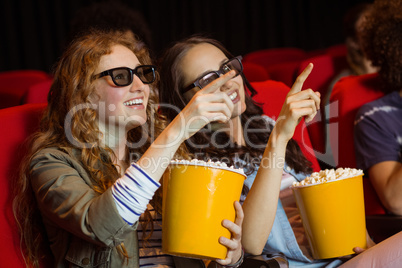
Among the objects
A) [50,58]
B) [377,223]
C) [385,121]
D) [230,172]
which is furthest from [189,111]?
[50,58]

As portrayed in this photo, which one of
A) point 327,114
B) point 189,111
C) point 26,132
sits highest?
point 189,111

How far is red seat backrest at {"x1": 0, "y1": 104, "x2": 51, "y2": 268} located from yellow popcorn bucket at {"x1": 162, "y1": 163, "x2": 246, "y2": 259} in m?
0.48

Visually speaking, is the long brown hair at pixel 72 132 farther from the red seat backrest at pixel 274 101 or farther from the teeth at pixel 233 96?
the red seat backrest at pixel 274 101

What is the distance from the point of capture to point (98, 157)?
144 centimetres

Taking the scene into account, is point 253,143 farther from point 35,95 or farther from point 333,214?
point 35,95

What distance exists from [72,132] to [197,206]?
461 mm

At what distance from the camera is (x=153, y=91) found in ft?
5.89

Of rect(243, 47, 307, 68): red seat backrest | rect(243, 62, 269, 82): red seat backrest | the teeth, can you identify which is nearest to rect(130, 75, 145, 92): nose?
the teeth

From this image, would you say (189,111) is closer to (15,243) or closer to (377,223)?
(15,243)

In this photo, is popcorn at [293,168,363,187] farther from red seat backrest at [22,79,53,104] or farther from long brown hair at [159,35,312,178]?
red seat backrest at [22,79,53,104]

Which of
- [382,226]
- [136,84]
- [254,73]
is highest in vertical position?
[136,84]

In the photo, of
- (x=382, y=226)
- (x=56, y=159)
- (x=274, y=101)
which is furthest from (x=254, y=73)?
(x=56, y=159)

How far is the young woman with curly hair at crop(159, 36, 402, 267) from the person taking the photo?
4.79 ft

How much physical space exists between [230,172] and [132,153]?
512 millimetres
